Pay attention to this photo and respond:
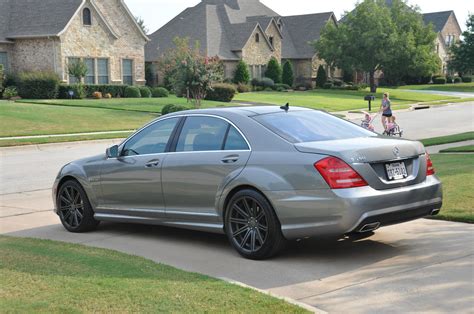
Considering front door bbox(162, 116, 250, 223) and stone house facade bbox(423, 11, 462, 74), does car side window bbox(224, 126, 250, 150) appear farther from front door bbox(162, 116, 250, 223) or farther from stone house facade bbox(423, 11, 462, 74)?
stone house facade bbox(423, 11, 462, 74)

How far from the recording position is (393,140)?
7363 millimetres

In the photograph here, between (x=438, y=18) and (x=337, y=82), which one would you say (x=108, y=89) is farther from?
(x=438, y=18)

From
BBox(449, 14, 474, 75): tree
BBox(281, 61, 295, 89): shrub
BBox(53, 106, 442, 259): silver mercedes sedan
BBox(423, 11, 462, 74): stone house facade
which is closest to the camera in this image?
BBox(53, 106, 442, 259): silver mercedes sedan

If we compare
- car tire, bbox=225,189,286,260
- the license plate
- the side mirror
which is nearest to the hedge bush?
the side mirror

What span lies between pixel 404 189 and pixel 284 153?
126 centimetres

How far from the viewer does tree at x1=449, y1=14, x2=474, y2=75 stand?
8081 centimetres

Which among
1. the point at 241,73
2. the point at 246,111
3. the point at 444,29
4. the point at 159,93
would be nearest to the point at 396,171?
the point at 246,111

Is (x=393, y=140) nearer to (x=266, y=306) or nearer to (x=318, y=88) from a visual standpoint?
(x=266, y=306)

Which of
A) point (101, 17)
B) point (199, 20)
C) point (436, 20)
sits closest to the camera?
point (101, 17)

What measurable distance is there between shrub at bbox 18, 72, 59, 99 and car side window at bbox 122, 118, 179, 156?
35.7 m

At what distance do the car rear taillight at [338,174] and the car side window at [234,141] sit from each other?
99 cm

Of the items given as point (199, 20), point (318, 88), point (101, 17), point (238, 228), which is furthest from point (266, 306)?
point (318, 88)

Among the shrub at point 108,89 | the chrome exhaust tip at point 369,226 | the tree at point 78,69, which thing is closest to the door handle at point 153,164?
the chrome exhaust tip at point 369,226

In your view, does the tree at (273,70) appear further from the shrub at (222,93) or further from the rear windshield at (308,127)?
the rear windshield at (308,127)
